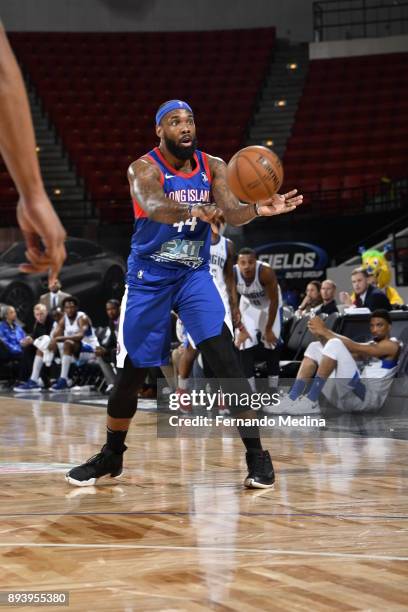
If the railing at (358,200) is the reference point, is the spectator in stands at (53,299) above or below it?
below

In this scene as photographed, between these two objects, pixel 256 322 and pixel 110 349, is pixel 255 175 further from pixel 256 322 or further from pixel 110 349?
pixel 110 349

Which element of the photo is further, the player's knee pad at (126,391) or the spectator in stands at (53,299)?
the spectator in stands at (53,299)

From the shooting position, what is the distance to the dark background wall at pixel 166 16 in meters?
21.5

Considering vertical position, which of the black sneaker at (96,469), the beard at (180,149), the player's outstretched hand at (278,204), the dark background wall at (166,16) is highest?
the dark background wall at (166,16)

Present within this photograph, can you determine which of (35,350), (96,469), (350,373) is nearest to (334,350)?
(350,373)

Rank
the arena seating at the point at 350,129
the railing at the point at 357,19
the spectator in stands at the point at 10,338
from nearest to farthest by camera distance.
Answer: the spectator in stands at the point at 10,338 < the arena seating at the point at 350,129 < the railing at the point at 357,19

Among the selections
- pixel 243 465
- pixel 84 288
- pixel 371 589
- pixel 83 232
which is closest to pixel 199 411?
pixel 243 465

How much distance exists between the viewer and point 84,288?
1400 cm

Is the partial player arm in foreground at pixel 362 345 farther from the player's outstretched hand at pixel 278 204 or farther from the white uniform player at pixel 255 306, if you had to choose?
the player's outstretched hand at pixel 278 204

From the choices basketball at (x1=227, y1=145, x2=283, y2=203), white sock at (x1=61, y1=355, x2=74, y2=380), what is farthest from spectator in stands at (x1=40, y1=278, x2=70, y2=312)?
basketball at (x1=227, y1=145, x2=283, y2=203)

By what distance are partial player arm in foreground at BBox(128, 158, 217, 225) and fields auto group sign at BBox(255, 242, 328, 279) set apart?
959 cm

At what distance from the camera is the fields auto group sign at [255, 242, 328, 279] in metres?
13.6

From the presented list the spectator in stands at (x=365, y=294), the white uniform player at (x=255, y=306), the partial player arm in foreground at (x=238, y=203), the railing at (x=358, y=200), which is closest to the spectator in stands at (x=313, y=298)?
the spectator in stands at (x=365, y=294)

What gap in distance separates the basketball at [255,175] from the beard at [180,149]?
0.41m
